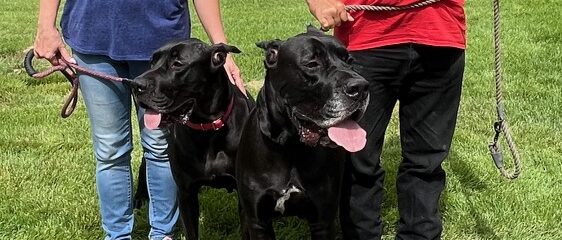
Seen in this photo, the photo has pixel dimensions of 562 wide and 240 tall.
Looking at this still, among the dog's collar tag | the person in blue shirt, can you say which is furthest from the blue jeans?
the dog's collar tag

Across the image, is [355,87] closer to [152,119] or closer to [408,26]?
[408,26]

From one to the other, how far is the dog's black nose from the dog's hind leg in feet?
4.04

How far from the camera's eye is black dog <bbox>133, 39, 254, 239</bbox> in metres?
3.22

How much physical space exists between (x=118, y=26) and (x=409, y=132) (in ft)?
4.78

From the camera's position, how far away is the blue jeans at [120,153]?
11.4ft

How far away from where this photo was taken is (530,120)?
598 centimetres

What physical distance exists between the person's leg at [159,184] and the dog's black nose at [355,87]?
1.20 metres

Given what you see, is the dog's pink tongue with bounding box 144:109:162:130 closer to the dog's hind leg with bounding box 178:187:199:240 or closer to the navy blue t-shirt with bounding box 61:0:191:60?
the navy blue t-shirt with bounding box 61:0:191:60

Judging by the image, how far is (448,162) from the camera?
511cm

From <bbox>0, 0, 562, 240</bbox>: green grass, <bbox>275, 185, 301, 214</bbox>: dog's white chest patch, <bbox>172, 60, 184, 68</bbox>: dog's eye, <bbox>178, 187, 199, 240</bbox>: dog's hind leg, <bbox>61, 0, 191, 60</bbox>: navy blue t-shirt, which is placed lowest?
<bbox>0, 0, 562, 240</bbox>: green grass

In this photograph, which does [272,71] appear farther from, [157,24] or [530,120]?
[530,120]

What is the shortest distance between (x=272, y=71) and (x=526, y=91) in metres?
4.41

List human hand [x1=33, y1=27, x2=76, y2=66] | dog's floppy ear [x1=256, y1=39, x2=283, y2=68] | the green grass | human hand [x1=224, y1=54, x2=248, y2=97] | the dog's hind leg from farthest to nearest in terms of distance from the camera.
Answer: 1. the green grass
2. the dog's hind leg
3. human hand [x1=224, y1=54, x2=248, y2=97]
4. human hand [x1=33, y1=27, x2=76, y2=66]
5. dog's floppy ear [x1=256, y1=39, x2=283, y2=68]

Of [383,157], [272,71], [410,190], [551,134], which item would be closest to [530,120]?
[551,134]
